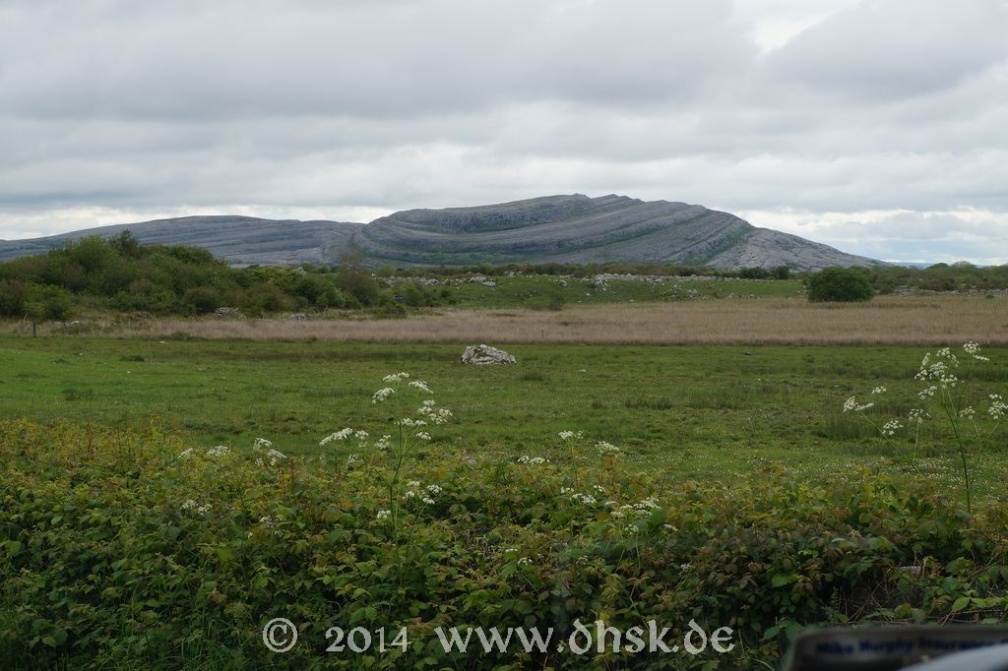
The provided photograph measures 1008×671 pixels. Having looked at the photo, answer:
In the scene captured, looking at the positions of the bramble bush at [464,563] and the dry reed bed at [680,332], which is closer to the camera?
the bramble bush at [464,563]

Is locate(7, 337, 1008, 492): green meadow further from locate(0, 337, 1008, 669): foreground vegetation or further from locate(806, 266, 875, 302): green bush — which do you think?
locate(806, 266, 875, 302): green bush

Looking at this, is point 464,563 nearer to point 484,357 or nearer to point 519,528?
point 519,528

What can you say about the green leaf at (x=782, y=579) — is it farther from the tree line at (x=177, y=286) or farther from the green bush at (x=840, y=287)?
the green bush at (x=840, y=287)

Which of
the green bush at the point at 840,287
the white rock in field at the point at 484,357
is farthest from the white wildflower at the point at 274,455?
the green bush at the point at 840,287

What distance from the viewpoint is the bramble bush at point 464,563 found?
6.25 m

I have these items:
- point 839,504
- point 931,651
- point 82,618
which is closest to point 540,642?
point 839,504

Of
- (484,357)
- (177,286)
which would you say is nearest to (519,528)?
(484,357)

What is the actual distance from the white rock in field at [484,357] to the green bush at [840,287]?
61667 mm

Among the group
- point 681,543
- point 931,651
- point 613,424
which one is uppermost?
point 931,651

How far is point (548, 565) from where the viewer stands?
6.82m

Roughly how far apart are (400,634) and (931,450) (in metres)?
14.0

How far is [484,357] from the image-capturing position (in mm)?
37656

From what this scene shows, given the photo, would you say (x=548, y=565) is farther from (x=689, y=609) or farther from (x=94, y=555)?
(x=94, y=555)

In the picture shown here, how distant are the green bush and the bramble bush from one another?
8679 cm
